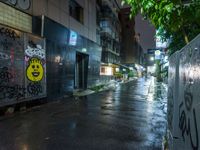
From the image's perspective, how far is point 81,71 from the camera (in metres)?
23.0

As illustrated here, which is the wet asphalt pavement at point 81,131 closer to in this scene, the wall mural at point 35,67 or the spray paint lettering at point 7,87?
the spray paint lettering at point 7,87

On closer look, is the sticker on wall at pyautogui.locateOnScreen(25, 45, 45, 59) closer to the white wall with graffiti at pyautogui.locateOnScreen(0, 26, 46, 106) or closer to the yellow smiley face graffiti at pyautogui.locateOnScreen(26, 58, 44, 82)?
the white wall with graffiti at pyautogui.locateOnScreen(0, 26, 46, 106)

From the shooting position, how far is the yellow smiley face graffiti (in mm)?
12021

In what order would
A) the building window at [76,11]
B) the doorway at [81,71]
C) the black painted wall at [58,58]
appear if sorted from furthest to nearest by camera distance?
the doorway at [81,71]
the building window at [76,11]
the black painted wall at [58,58]

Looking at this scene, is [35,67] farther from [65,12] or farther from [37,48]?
[65,12]

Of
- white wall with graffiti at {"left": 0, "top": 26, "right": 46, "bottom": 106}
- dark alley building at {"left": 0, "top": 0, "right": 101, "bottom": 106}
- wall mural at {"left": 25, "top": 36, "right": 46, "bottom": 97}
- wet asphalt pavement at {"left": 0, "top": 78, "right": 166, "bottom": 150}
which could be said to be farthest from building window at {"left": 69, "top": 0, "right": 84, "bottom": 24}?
wet asphalt pavement at {"left": 0, "top": 78, "right": 166, "bottom": 150}

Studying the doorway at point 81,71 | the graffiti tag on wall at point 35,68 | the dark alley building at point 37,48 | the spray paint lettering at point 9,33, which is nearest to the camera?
the spray paint lettering at point 9,33

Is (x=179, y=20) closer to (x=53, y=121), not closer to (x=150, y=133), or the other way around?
(x=150, y=133)

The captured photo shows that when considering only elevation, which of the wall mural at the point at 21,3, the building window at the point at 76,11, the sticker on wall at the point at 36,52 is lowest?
the sticker on wall at the point at 36,52

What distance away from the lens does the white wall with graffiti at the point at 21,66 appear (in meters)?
10.1

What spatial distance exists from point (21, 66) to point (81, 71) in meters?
11.9

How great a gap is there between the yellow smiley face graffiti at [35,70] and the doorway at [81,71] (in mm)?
9558

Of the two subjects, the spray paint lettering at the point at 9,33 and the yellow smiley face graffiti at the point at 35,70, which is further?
the yellow smiley face graffiti at the point at 35,70

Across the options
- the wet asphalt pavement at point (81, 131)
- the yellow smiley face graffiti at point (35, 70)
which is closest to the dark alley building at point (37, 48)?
the yellow smiley face graffiti at point (35, 70)
